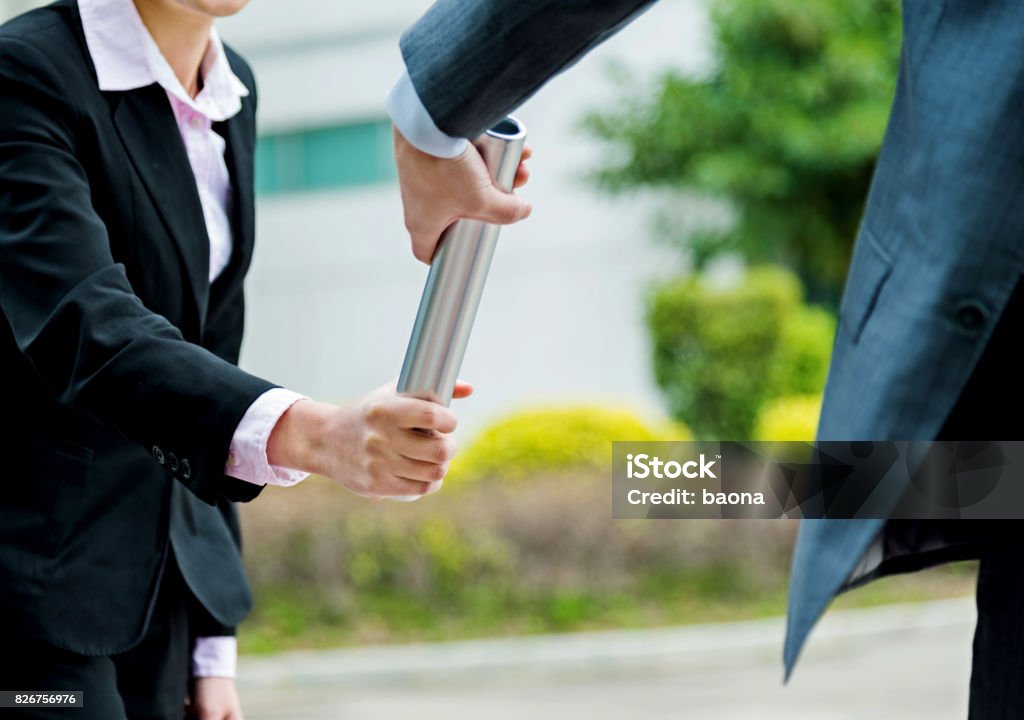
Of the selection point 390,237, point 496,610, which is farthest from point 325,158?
point 496,610

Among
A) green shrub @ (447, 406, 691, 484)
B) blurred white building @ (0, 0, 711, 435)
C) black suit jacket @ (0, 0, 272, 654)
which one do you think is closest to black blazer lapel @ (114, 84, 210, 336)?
black suit jacket @ (0, 0, 272, 654)

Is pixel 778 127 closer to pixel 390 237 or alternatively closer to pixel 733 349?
pixel 733 349

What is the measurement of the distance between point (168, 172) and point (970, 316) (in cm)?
97

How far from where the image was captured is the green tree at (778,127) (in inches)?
545

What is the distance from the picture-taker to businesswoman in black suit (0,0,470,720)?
4.52 feet

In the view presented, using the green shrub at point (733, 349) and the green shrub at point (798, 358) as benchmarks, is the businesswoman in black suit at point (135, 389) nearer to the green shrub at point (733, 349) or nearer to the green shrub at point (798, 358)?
the green shrub at point (733, 349)

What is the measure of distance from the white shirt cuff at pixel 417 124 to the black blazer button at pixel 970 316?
0.50 m

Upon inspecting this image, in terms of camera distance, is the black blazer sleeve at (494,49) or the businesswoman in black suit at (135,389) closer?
the black blazer sleeve at (494,49)

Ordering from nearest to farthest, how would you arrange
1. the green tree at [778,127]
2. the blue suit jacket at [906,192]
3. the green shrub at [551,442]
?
the blue suit jacket at [906,192], the green shrub at [551,442], the green tree at [778,127]

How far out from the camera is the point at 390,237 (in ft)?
58.0

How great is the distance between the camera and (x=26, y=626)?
1562 mm

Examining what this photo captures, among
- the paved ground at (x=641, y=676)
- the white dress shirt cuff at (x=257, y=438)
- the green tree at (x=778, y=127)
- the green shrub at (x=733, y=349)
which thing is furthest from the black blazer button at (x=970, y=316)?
the green tree at (x=778, y=127)

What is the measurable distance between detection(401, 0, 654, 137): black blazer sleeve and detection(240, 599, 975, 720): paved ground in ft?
16.5

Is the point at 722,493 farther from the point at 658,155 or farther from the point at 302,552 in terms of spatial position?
the point at 658,155
